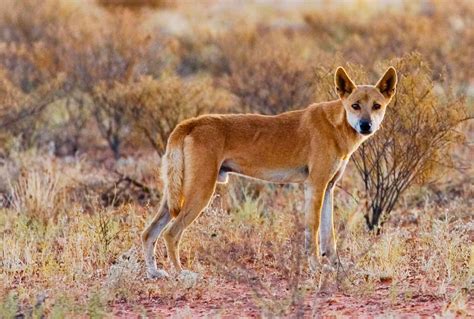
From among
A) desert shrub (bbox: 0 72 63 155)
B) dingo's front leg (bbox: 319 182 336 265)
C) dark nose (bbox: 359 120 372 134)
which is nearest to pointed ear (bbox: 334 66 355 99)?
dark nose (bbox: 359 120 372 134)

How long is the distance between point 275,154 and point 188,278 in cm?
138

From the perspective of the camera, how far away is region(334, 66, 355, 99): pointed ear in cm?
887

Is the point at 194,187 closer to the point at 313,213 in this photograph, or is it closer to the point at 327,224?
the point at 313,213

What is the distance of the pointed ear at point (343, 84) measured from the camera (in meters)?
8.87

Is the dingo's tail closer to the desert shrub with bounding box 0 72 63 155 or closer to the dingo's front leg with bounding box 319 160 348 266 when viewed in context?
the dingo's front leg with bounding box 319 160 348 266

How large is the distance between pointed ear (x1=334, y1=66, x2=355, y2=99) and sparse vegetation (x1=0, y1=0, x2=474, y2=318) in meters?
1.14

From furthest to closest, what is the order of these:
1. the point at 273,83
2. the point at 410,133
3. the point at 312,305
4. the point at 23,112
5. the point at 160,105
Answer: the point at 273,83
the point at 23,112
the point at 160,105
the point at 410,133
the point at 312,305

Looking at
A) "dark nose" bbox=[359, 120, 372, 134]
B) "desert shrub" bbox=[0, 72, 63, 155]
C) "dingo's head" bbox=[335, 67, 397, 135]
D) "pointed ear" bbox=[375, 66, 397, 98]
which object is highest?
"pointed ear" bbox=[375, 66, 397, 98]

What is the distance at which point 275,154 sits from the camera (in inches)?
352

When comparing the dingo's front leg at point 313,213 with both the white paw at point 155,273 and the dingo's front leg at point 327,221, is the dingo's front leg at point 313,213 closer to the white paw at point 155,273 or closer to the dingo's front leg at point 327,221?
the dingo's front leg at point 327,221

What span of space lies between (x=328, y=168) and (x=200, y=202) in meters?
1.12

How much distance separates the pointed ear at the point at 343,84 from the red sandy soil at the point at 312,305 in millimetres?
1732

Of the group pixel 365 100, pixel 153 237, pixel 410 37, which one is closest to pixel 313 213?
pixel 365 100

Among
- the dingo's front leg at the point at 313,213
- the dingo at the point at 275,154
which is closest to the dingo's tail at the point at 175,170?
the dingo at the point at 275,154
